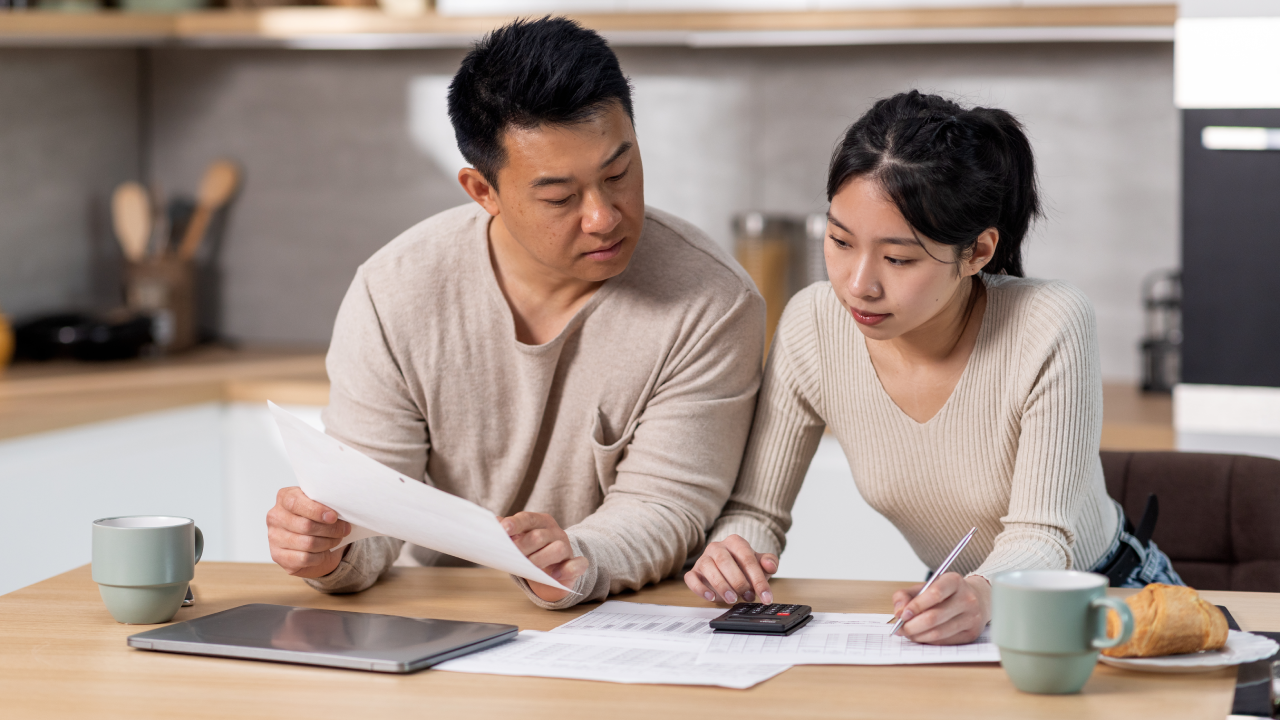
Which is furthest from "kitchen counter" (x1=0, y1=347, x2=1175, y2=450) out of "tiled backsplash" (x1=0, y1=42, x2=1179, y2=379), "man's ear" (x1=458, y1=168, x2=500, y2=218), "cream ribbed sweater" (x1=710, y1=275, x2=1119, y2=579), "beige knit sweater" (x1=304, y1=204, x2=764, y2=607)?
"man's ear" (x1=458, y1=168, x2=500, y2=218)

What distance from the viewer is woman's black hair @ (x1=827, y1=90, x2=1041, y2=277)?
4.09 ft

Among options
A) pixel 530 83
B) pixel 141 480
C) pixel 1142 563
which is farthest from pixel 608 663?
pixel 141 480

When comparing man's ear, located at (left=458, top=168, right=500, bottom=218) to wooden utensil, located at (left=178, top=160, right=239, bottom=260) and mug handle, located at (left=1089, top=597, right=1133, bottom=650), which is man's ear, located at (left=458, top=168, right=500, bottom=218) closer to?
mug handle, located at (left=1089, top=597, right=1133, bottom=650)

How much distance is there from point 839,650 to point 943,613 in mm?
93

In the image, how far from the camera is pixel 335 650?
3.51ft

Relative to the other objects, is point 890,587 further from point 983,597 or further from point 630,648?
point 630,648

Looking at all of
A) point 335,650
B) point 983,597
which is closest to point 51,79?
point 335,650

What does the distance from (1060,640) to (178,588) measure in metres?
0.78

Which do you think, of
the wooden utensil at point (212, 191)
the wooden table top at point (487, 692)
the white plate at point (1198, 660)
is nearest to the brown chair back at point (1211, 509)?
the wooden table top at point (487, 692)

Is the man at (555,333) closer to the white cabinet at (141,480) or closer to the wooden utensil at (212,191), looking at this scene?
the white cabinet at (141,480)

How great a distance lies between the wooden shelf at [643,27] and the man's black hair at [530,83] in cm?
129

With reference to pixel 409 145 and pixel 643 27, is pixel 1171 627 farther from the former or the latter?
pixel 409 145

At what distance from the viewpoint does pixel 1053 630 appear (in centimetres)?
95

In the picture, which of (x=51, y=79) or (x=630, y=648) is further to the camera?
(x=51, y=79)
